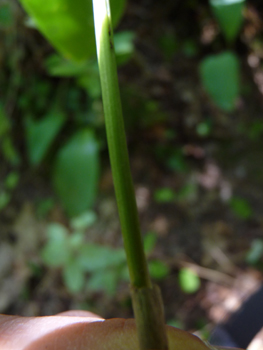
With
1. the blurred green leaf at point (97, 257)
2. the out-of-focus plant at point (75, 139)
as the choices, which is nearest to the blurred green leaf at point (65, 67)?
the out-of-focus plant at point (75, 139)

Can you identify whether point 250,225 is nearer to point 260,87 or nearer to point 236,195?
point 236,195

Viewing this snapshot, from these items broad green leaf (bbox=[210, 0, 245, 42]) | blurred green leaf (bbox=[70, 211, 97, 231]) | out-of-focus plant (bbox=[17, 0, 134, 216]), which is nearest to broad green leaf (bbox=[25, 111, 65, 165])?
out-of-focus plant (bbox=[17, 0, 134, 216])

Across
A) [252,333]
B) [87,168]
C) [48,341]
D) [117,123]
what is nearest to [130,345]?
[48,341]

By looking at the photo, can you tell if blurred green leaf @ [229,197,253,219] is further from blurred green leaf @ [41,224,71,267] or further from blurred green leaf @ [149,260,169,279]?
blurred green leaf @ [41,224,71,267]

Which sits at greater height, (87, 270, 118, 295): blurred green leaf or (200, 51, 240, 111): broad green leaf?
(200, 51, 240, 111): broad green leaf

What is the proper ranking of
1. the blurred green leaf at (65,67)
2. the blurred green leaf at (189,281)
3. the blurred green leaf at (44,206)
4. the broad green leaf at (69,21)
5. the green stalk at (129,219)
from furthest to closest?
the blurred green leaf at (44,206) < the blurred green leaf at (189,281) < the blurred green leaf at (65,67) < the broad green leaf at (69,21) < the green stalk at (129,219)

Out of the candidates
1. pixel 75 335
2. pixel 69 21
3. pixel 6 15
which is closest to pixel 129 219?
pixel 75 335

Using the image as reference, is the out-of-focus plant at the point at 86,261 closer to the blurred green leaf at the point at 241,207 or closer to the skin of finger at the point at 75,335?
the blurred green leaf at the point at 241,207
